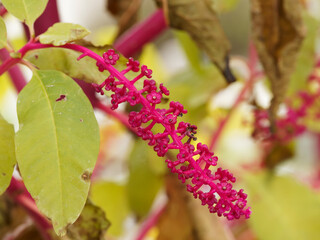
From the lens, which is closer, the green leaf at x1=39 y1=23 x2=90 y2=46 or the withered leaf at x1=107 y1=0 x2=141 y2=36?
the green leaf at x1=39 y1=23 x2=90 y2=46

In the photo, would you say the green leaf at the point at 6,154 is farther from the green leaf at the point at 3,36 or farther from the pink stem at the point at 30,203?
the pink stem at the point at 30,203

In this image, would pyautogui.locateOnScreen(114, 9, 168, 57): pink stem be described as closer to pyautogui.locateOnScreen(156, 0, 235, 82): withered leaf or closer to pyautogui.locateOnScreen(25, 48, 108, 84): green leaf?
pyautogui.locateOnScreen(156, 0, 235, 82): withered leaf

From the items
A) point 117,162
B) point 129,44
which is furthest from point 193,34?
point 117,162

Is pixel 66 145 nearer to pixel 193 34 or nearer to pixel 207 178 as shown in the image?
pixel 207 178

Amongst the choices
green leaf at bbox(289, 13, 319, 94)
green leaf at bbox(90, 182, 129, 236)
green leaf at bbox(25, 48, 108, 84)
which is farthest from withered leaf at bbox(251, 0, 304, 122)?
green leaf at bbox(90, 182, 129, 236)

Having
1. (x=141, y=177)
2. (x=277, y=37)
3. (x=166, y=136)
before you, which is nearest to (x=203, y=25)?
(x=277, y=37)

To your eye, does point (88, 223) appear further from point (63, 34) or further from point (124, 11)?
point (124, 11)
